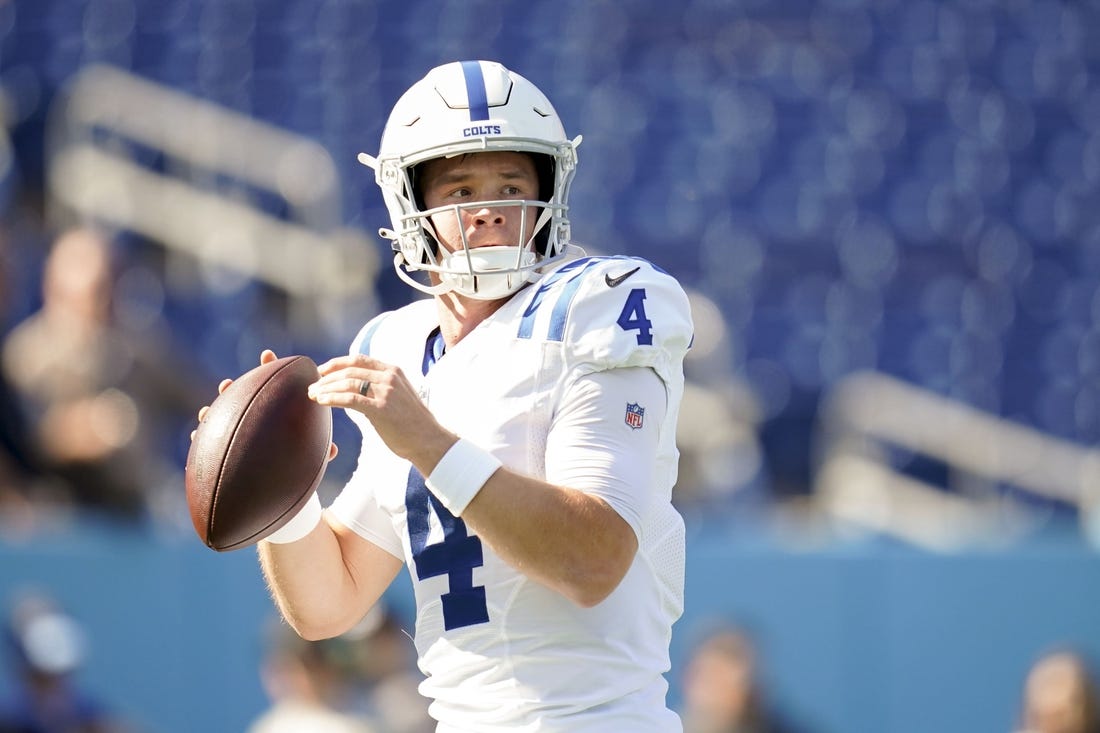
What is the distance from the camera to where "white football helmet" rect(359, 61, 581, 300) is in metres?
2.27

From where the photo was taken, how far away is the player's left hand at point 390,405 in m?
1.97

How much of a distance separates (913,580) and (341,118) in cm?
382

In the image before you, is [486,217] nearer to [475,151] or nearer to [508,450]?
[475,151]

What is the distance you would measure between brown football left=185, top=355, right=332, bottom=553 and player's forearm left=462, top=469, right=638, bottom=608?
35cm

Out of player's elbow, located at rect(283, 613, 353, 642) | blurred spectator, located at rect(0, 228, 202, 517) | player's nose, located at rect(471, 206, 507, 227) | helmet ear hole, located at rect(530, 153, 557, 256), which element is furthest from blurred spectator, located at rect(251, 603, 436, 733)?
player's nose, located at rect(471, 206, 507, 227)

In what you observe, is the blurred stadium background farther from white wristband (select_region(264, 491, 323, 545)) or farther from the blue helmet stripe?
the blue helmet stripe

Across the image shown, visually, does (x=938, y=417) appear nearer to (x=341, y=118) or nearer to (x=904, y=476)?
(x=904, y=476)

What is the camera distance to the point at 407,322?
8.14 ft

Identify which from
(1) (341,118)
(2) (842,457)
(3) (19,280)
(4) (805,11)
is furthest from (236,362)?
(4) (805,11)

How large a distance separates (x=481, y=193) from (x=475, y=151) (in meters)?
0.06

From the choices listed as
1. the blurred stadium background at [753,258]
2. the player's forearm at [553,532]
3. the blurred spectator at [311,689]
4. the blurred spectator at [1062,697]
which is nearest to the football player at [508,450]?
the player's forearm at [553,532]

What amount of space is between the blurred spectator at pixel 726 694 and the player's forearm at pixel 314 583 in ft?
8.03

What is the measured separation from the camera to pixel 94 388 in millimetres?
4934

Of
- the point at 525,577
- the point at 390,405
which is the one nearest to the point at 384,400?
the point at 390,405
